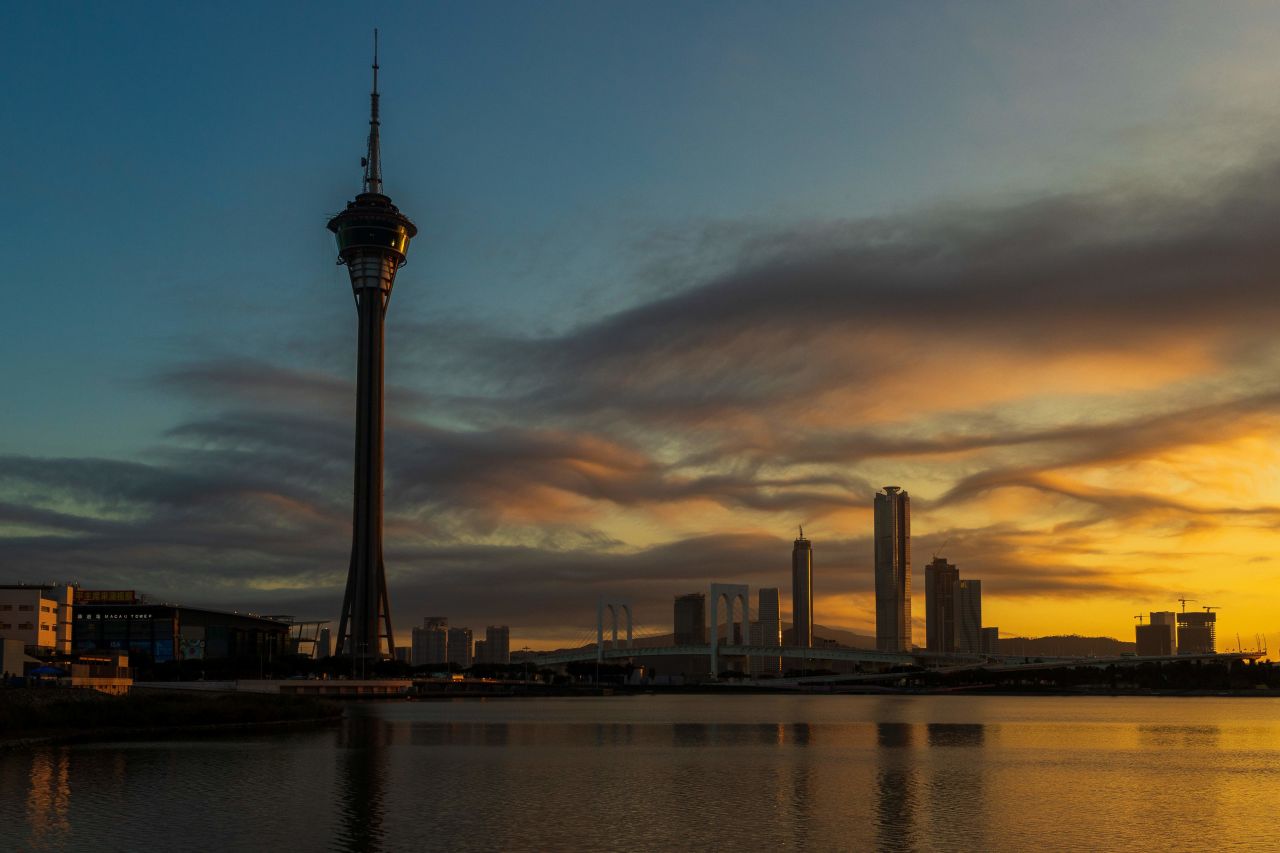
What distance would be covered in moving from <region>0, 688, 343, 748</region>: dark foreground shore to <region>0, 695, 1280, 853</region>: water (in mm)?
6622

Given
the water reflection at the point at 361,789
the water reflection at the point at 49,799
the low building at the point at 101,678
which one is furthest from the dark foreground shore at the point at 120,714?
the water reflection at the point at 361,789

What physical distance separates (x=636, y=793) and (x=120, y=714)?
5138cm

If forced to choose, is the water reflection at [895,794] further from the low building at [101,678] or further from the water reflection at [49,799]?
the low building at [101,678]

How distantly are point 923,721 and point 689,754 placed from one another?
62.0m

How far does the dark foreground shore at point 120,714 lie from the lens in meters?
84.1

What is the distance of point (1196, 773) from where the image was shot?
73.4 meters

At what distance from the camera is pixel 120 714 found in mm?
95312

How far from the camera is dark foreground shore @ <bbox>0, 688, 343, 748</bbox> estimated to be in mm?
84125

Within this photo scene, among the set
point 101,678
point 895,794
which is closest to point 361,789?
point 895,794

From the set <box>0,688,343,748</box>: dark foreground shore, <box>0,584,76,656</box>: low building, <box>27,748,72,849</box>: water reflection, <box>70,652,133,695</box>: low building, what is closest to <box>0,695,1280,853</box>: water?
<box>27,748,72,849</box>: water reflection

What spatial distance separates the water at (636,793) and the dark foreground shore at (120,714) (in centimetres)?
662

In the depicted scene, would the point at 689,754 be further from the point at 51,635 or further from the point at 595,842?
the point at 51,635

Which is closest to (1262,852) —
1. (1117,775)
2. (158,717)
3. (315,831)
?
(1117,775)

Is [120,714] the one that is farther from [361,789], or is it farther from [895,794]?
[895,794]
